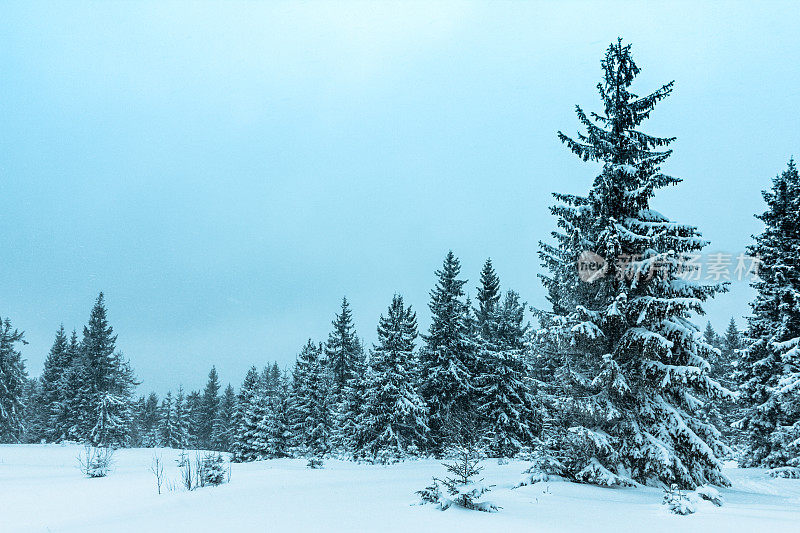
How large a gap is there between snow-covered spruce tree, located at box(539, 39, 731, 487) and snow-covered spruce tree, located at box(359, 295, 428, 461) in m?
13.5

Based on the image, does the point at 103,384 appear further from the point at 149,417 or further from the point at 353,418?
the point at 149,417

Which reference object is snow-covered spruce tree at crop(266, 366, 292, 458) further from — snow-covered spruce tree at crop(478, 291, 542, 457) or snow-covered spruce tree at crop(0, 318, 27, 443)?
snow-covered spruce tree at crop(0, 318, 27, 443)

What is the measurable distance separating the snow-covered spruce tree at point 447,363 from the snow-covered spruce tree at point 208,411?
150ft

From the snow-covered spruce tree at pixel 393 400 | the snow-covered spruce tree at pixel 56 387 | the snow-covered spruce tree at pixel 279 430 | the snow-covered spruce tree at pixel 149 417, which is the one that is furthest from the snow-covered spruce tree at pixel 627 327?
the snow-covered spruce tree at pixel 149 417

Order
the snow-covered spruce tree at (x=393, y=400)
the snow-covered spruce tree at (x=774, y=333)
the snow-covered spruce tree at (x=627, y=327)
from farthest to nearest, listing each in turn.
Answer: the snow-covered spruce tree at (x=393, y=400)
the snow-covered spruce tree at (x=774, y=333)
the snow-covered spruce tree at (x=627, y=327)

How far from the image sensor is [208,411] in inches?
2552

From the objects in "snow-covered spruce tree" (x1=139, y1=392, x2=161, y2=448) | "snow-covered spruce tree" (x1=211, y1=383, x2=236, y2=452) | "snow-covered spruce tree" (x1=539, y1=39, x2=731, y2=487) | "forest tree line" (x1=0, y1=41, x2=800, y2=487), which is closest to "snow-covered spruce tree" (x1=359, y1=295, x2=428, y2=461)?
"forest tree line" (x1=0, y1=41, x2=800, y2=487)

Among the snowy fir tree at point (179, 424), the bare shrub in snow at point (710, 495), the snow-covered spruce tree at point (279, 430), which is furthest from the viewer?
the snowy fir tree at point (179, 424)

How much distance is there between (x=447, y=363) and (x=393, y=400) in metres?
4.05

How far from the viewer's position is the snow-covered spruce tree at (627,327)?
11.5m

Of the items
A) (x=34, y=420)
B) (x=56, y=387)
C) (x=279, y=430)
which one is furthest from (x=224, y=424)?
(x=279, y=430)

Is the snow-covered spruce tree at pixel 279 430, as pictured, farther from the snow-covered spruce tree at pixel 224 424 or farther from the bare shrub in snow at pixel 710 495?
the bare shrub in snow at pixel 710 495

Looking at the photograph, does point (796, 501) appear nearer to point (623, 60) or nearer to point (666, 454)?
point (666, 454)

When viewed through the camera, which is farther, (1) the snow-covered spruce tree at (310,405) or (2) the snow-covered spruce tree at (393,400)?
A: (1) the snow-covered spruce tree at (310,405)
